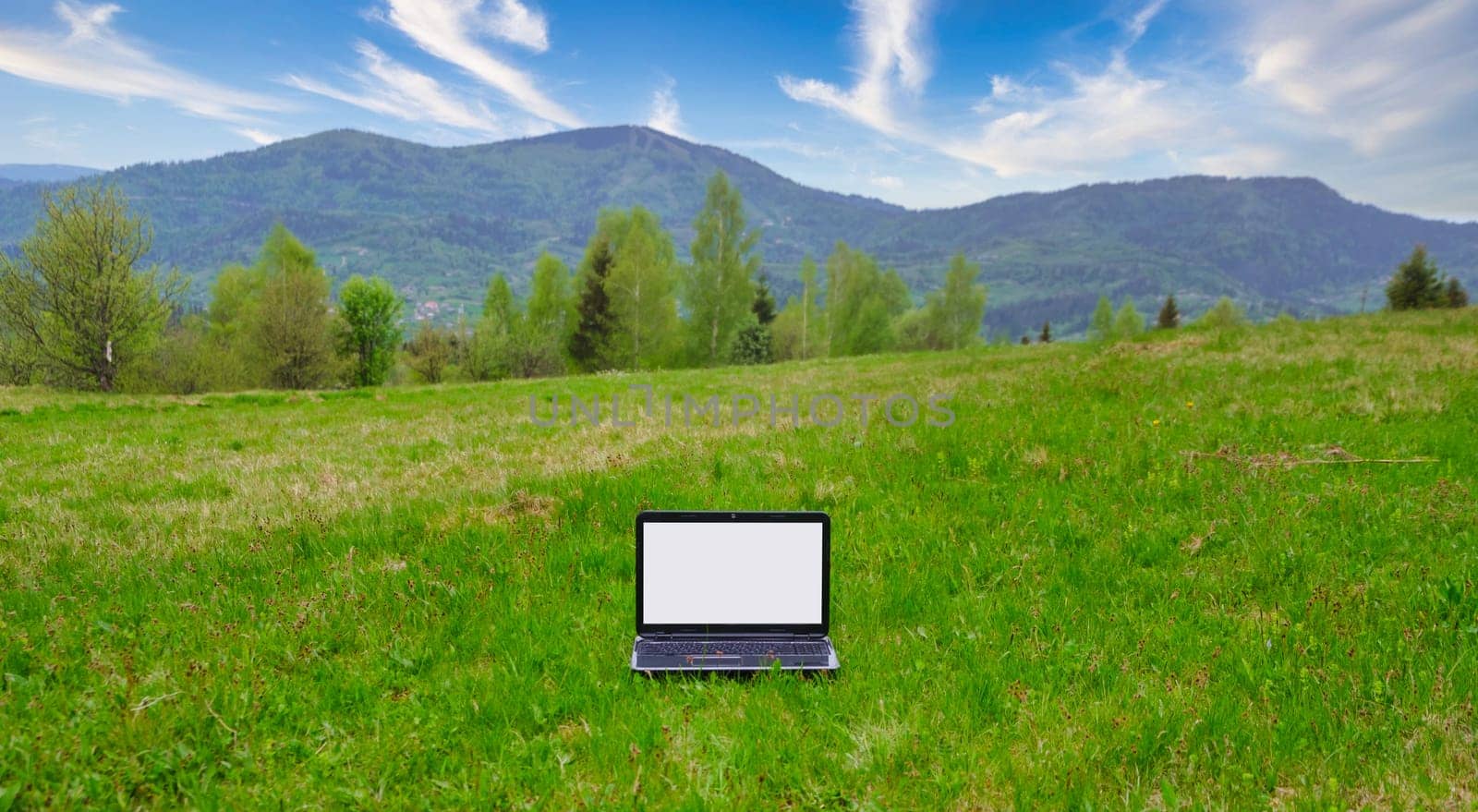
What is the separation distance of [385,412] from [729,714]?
18.2 m

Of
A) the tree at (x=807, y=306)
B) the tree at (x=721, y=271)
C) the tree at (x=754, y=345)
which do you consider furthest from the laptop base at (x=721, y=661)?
the tree at (x=807, y=306)

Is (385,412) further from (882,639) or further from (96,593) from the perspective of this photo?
(882,639)

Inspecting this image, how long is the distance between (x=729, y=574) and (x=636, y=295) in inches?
2447

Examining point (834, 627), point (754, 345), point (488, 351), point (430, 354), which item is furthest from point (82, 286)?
point (834, 627)

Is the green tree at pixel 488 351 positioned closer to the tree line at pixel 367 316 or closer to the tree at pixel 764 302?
the tree line at pixel 367 316

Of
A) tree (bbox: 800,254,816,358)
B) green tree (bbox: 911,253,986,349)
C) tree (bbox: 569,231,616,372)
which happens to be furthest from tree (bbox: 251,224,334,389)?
green tree (bbox: 911,253,986,349)

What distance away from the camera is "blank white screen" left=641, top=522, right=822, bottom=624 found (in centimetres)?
413

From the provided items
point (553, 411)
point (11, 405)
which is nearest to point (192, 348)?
point (11, 405)

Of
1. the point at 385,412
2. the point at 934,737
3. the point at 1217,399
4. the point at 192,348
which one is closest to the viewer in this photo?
the point at 934,737

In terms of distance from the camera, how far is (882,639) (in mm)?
4320

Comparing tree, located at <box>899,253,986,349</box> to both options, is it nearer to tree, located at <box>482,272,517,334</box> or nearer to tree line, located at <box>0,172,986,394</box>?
tree line, located at <box>0,172,986,394</box>

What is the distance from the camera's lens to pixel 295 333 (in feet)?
188

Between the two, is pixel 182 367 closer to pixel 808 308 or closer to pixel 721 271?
pixel 721 271

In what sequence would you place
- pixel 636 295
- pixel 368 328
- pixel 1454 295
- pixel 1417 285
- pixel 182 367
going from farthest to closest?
pixel 368 328
pixel 1454 295
pixel 1417 285
pixel 636 295
pixel 182 367
